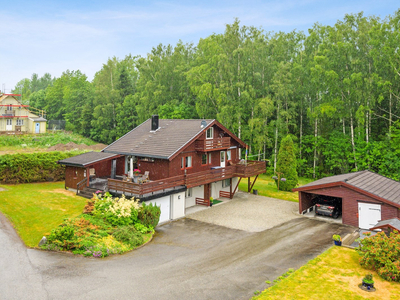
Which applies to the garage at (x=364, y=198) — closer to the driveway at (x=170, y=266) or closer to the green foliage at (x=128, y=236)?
the driveway at (x=170, y=266)

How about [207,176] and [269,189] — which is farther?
[269,189]

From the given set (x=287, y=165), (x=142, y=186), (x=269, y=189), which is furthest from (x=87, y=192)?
(x=287, y=165)

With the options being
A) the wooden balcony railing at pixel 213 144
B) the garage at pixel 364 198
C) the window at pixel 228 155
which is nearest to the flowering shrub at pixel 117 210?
the wooden balcony railing at pixel 213 144

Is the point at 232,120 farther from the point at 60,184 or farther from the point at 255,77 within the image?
the point at 60,184

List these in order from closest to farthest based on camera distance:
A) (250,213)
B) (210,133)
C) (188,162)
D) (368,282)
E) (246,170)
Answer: (368,282)
(250,213)
(188,162)
(210,133)
(246,170)

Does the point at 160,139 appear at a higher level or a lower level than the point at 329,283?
higher

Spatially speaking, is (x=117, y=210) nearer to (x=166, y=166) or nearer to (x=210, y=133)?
(x=166, y=166)
